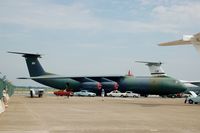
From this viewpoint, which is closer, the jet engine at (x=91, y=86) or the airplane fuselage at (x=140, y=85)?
the airplane fuselage at (x=140, y=85)

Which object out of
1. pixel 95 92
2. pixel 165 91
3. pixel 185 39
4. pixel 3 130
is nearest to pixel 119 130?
pixel 3 130

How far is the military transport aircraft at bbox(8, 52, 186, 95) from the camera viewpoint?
67875 mm

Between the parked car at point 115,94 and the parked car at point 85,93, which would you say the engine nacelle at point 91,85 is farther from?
the parked car at point 115,94

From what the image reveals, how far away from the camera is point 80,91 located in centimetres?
7775

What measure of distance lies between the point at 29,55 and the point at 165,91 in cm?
2721

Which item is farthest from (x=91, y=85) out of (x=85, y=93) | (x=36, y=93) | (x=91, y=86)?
(x=36, y=93)

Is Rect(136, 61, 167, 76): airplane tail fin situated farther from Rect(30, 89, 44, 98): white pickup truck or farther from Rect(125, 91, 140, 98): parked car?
Rect(30, 89, 44, 98): white pickup truck

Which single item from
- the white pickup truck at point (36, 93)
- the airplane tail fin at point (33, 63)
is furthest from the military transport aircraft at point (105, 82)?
the white pickup truck at point (36, 93)

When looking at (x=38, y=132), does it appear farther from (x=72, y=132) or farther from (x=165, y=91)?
(x=165, y=91)

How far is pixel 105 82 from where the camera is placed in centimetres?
7644

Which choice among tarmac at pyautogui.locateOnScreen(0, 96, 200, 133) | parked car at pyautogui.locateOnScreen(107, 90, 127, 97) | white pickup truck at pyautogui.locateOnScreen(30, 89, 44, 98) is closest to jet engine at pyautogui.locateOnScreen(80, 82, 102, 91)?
parked car at pyautogui.locateOnScreen(107, 90, 127, 97)

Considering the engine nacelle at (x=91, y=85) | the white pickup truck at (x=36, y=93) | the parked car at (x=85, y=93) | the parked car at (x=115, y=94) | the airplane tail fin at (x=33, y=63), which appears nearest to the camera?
the white pickup truck at (x=36, y=93)

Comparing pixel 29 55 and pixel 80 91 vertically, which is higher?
pixel 29 55

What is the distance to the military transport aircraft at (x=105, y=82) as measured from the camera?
223ft
